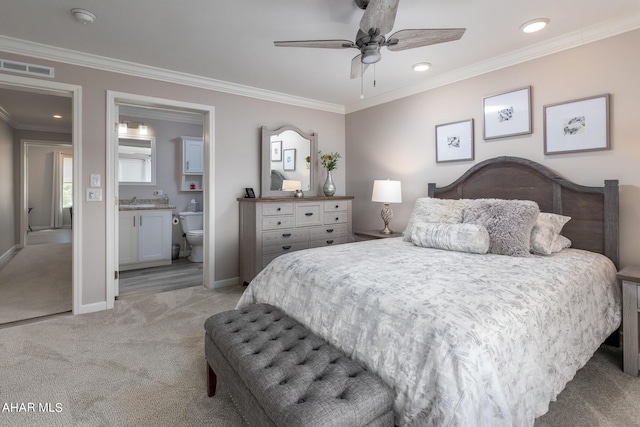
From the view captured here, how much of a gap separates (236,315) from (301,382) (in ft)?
2.52

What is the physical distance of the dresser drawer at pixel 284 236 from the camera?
3734 millimetres

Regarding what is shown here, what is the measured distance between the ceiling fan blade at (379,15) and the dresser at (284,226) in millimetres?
2224

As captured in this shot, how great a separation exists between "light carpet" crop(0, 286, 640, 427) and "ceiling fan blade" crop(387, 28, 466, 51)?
226 centimetres

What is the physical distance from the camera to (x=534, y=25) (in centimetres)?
248

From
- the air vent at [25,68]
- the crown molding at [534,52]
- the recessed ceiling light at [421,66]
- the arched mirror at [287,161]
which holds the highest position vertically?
the recessed ceiling light at [421,66]

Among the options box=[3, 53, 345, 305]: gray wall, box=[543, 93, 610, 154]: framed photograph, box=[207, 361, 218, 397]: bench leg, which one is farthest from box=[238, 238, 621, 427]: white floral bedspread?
box=[3, 53, 345, 305]: gray wall

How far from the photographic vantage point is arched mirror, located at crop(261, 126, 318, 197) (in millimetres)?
4195

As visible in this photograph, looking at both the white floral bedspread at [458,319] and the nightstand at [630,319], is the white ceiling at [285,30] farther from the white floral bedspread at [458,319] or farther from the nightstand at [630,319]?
the nightstand at [630,319]

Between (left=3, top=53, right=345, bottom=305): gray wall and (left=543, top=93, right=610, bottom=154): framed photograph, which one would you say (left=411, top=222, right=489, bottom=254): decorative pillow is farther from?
(left=3, top=53, right=345, bottom=305): gray wall

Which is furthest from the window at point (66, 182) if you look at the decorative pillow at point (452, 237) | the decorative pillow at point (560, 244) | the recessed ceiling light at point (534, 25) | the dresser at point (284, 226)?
the decorative pillow at point (560, 244)

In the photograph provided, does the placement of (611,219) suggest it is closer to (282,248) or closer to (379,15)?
(379,15)

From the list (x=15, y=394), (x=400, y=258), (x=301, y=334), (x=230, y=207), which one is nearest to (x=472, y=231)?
(x=400, y=258)

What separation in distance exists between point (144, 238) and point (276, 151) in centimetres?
252

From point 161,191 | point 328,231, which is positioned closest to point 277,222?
point 328,231
